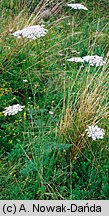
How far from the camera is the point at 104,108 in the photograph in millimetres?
3381

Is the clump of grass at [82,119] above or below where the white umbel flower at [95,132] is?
above

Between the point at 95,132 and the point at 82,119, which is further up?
A: the point at 82,119

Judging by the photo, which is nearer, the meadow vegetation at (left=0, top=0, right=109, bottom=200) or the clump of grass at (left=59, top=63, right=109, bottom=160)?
the meadow vegetation at (left=0, top=0, right=109, bottom=200)

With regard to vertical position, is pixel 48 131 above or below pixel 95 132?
above

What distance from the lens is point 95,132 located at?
10.1 ft

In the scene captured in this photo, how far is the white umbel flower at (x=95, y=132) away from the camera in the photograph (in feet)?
10.0

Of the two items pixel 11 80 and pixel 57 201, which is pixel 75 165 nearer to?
pixel 57 201

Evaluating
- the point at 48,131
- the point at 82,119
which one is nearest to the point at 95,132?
the point at 82,119

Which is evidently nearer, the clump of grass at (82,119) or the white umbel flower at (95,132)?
the white umbel flower at (95,132)

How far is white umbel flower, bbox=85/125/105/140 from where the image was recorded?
3051 millimetres

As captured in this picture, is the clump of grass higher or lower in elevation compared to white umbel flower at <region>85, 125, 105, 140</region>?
higher

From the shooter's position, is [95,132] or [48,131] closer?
[95,132]

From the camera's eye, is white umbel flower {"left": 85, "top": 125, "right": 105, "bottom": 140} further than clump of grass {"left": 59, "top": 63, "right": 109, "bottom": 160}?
No

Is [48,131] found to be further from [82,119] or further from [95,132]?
[95,132]
